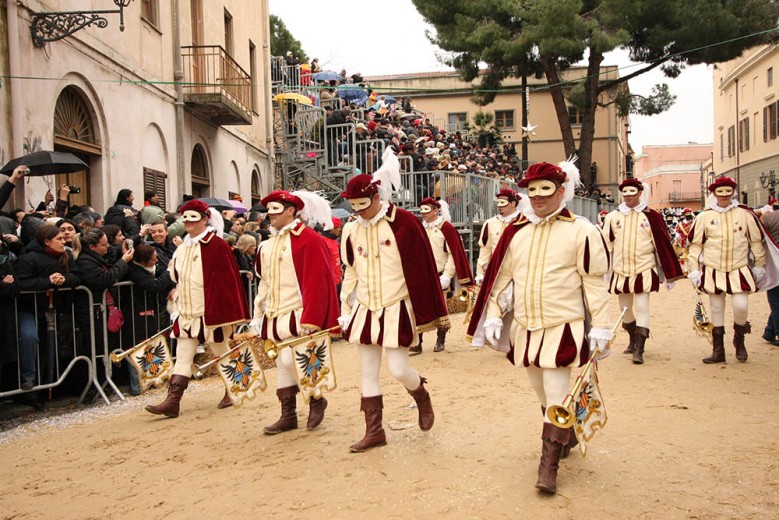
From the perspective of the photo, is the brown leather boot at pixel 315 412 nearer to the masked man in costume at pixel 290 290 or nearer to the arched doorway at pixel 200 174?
the masked man in costume at pixel 290 290

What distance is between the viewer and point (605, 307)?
15.0 feet

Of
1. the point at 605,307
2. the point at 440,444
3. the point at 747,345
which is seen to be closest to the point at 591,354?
the point at 605,307

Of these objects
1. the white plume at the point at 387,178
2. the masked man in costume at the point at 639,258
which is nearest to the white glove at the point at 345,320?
the white plume at the point at 387,178

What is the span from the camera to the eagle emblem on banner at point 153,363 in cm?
702

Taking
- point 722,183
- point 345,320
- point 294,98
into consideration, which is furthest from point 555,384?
point 294,98

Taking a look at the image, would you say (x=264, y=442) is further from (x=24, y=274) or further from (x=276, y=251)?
(x=24, y=274)

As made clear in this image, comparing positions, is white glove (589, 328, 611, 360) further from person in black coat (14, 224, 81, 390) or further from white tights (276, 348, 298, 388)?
person in black coat (14, 224, 81, 390)

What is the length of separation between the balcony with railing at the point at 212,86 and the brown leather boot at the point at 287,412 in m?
9.04

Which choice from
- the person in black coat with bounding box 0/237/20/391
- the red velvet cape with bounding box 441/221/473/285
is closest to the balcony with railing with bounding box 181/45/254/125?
the red velvet cape with bounding box 441/221/473/285

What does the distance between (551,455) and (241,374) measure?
2.98 meters

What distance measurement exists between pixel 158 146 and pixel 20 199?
195 inches

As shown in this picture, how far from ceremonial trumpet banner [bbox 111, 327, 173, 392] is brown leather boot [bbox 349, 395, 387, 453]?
8.49ft

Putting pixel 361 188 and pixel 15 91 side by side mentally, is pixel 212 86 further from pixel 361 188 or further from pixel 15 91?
pixel 361 188

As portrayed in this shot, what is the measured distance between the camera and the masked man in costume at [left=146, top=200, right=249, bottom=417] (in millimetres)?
6738
